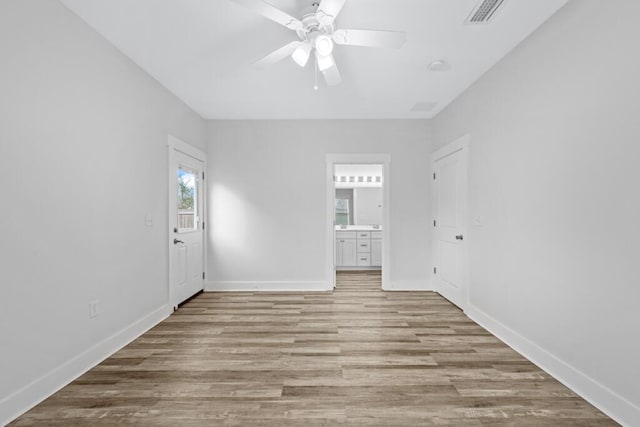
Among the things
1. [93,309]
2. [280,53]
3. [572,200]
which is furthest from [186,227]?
[572,200]

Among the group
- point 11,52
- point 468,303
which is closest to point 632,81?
point 468,303

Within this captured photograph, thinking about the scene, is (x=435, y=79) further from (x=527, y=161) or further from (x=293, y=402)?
(x=293, y=402)

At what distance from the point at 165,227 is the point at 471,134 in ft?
12.5

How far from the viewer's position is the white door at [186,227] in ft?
12.1

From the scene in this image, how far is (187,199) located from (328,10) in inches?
126

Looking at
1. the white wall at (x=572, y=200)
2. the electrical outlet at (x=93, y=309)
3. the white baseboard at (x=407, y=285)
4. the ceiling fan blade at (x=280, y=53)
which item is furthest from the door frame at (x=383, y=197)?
the electrical outlet at (x=93, y=309)

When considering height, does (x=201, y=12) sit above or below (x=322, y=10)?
above

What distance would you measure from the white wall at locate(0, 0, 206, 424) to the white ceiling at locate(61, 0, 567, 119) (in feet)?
1.22

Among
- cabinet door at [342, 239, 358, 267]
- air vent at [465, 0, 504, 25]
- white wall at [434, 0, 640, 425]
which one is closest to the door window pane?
cabinet door at [342, 239, 358, 267]

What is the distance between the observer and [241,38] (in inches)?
100.0

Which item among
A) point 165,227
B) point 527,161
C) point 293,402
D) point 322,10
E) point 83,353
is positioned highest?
point 322,10

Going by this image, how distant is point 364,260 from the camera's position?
657 centimetres

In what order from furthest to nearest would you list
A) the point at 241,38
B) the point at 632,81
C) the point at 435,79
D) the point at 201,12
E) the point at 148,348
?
the point at 435,79 < the point at 148,348 < the point at 241,38 < the point at 201,12 < the point at 632,81

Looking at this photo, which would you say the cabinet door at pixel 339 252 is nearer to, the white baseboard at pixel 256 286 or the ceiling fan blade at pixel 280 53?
the white baseboard at pixel 256 286
